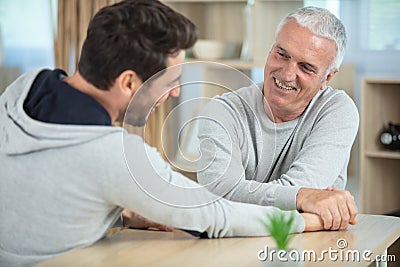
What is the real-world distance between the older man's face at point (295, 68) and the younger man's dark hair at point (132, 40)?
2.13ft

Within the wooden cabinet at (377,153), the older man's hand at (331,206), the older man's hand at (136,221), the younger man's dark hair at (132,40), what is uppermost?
the younger man's dark hair at (132,40)

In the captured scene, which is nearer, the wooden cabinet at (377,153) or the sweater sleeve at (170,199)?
the sweater sleeve at (170,199)

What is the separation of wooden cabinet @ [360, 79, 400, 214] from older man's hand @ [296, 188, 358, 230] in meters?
1.67

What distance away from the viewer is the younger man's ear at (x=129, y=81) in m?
1.61

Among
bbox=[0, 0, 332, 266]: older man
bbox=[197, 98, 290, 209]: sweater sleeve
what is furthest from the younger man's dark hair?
bbox=[197, 98, 290, 209]: sweater sleeve

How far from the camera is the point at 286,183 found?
206 centimetres

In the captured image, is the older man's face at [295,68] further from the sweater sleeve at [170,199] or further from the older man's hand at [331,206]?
the sweater sleeve at [170,199]

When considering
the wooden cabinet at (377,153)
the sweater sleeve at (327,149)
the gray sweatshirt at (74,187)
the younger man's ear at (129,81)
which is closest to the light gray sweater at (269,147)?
the sweater sleeve at (327,149)

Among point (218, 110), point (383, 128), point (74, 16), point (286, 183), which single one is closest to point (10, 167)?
point (218, 110)

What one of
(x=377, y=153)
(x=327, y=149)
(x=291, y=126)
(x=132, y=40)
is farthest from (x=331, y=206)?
(x=377, y=153)

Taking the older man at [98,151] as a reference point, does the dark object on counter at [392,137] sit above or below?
below

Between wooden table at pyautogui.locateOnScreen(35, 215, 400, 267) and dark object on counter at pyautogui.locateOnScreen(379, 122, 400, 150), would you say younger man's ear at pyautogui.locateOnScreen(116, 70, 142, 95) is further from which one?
dark object on counter at pyautogui.locateOnScreen(379, 122, 400, 150)

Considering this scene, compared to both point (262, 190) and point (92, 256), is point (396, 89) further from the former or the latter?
point (92, 256)

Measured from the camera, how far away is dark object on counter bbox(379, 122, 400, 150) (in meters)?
3.49
